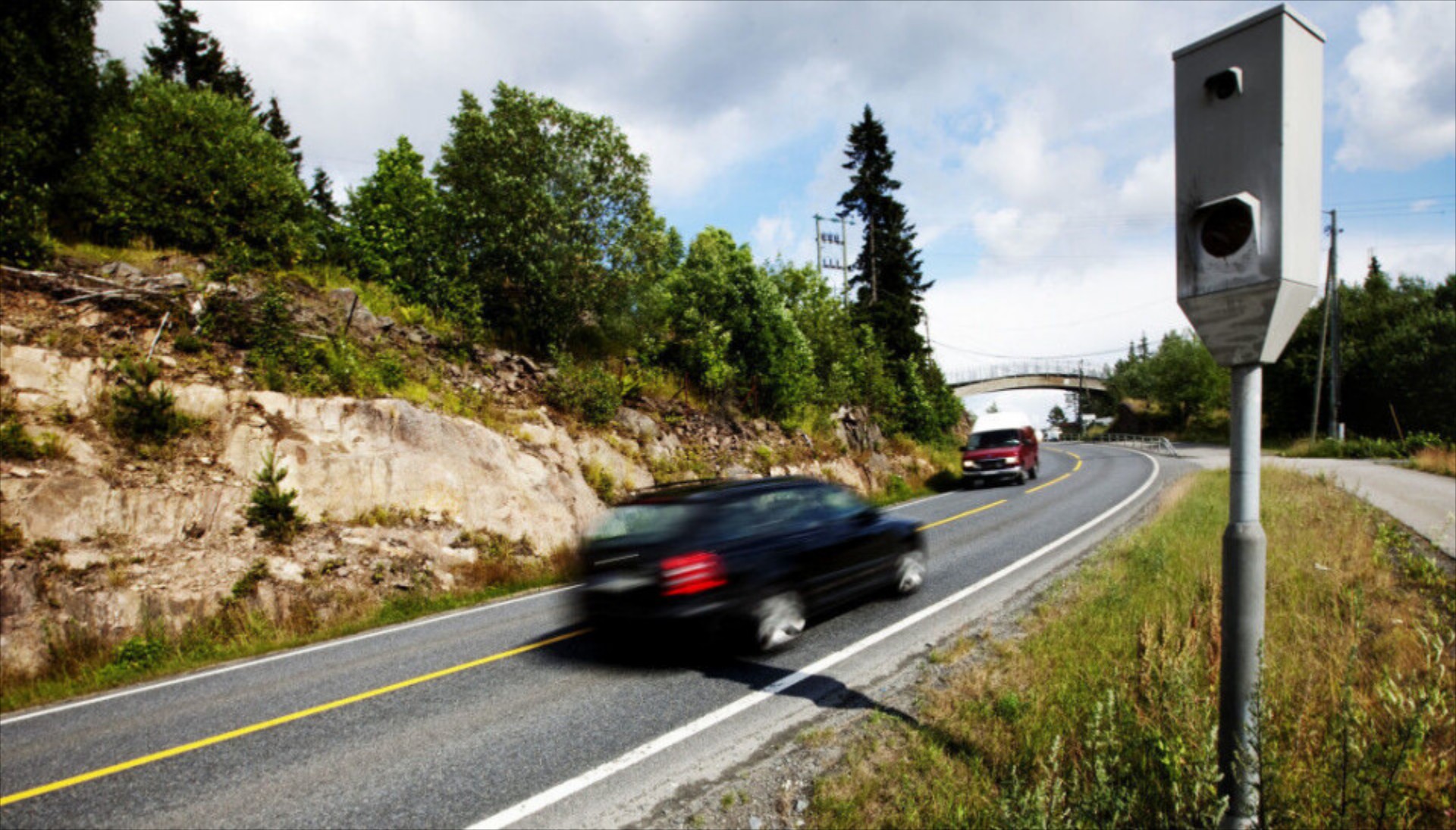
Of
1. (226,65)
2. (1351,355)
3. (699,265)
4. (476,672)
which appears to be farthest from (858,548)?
(1351,355)

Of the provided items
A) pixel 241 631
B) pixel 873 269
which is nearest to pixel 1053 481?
pixel 873 269

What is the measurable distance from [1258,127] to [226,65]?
44.0m

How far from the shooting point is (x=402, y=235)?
68.3ft

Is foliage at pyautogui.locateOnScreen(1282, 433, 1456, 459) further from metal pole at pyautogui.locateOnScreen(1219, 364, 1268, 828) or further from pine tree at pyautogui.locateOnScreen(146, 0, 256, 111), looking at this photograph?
pine tree at pyautogui.locateOnScreen(146, 0, 256, 111)

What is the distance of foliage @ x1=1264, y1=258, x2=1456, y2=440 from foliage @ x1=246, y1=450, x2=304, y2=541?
50204 mm

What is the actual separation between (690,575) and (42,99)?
1949 centimetres

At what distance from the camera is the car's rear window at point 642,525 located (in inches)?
239

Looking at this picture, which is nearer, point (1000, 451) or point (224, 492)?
point (224, 492)

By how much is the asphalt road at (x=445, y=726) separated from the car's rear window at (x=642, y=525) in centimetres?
118

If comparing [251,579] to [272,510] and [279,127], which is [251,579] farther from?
[279,127]

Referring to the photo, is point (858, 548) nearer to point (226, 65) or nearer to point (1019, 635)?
point (1019, 635)

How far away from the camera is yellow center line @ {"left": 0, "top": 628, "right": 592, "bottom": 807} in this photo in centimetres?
440

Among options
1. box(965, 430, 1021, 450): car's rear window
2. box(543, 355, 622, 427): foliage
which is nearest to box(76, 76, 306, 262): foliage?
box(543, 355, 622, 427): foliage

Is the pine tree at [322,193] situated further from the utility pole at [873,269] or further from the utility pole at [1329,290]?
the utility pole at [1329,290]
